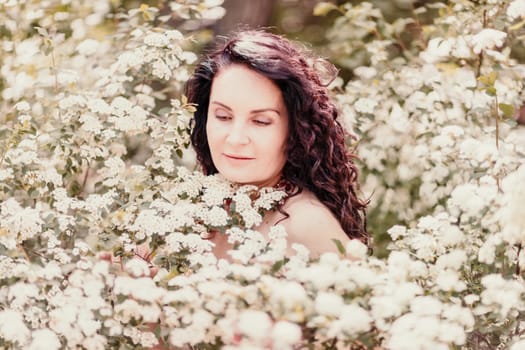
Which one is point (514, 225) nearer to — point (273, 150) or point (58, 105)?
point (273, 150)

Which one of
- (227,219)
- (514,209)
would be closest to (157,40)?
(227,219)

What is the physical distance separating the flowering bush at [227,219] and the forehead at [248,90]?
0.16 metres

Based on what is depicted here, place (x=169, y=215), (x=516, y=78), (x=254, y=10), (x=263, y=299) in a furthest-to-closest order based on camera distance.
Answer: (x=254, y=10)
(x=516, y=78)
(x=169, y=215)
(x=263, y=299)

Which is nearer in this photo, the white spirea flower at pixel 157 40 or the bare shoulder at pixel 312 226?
the bare shoulder at pixel 312 226

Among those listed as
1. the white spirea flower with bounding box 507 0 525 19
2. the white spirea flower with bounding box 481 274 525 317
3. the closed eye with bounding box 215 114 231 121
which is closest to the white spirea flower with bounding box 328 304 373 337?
the white spirea flower with bounding box 481 274 525 317

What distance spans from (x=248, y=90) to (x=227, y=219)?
435 mm

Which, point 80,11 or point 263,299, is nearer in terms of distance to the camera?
point 263,299

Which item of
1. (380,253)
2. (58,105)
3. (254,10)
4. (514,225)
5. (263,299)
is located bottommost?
(380,253)

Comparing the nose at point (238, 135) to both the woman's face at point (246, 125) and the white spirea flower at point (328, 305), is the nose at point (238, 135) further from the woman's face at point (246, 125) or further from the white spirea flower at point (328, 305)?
the white spirea flower at point (328, 305)

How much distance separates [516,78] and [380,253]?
95cm

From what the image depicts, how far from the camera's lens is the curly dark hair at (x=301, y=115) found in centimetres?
285

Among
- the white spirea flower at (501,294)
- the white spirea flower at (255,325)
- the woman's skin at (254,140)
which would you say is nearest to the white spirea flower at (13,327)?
the white spirea flower at (255,325)

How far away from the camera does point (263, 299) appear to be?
208 centimetres

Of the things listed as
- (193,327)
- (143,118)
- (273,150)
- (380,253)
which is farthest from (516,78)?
(193,327)
